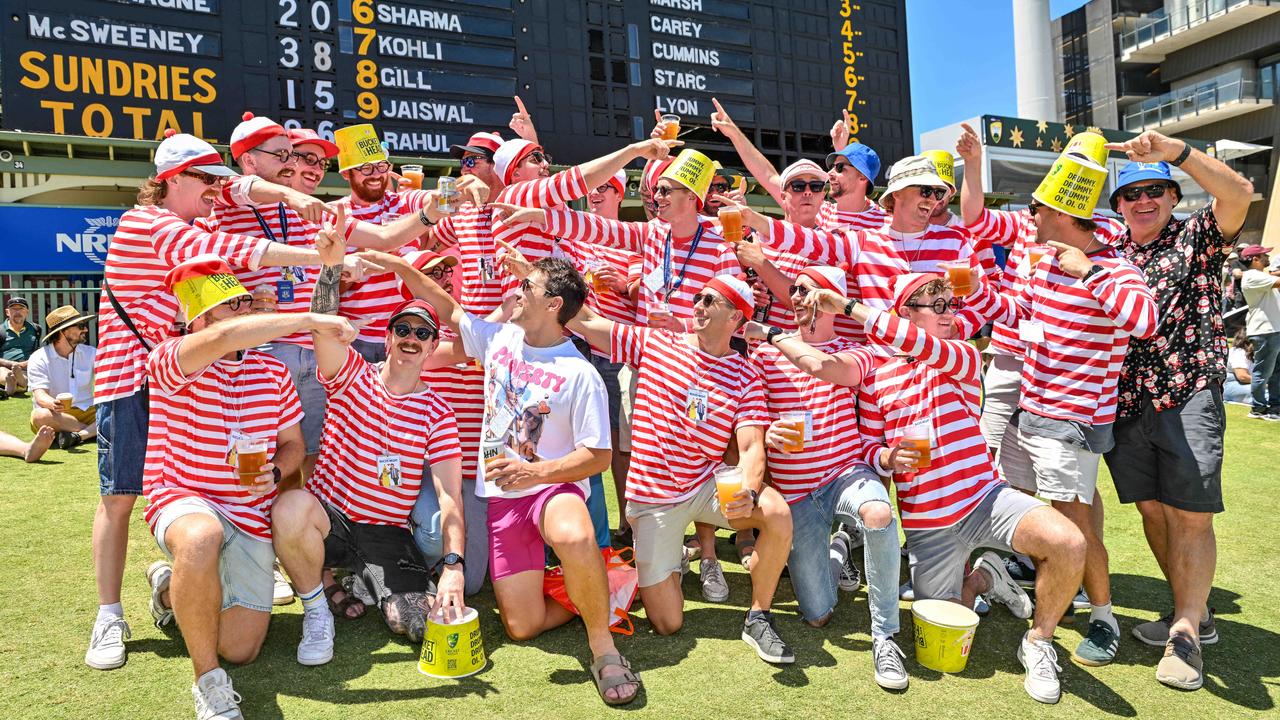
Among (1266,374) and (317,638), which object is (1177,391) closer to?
(317,638)

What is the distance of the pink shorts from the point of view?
3.98 meters

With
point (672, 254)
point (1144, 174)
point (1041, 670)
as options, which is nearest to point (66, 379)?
point (672, 254)

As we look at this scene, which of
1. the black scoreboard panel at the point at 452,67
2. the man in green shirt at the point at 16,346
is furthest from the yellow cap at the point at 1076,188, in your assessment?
the man in green shirt at the point at 16,346

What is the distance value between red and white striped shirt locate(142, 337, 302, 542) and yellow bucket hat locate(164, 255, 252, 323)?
6.7 inches

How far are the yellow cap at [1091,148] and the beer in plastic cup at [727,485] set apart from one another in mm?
2380

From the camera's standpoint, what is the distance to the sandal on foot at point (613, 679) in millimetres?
3346

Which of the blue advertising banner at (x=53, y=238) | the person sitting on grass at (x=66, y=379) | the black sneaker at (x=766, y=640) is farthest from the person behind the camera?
the blue advertising banner at (x=53, y=238)

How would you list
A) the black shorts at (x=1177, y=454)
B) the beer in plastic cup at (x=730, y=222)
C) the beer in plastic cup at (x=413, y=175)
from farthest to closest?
the beer in plastic cup at (x=413, y=175)
the beer in plastic cup at (x=730, y=222)
the black shorts at (x=1177, y=454)

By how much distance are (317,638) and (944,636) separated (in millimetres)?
2741

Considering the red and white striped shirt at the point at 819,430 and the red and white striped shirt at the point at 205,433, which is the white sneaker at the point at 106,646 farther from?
the red and white striped shirt at the point at 819,430

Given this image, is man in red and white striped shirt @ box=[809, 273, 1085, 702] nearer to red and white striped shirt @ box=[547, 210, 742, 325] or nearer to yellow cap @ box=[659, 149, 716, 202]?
red and white striped shirt @ box=[547, 210, 742, 325]

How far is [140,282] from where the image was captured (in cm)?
369

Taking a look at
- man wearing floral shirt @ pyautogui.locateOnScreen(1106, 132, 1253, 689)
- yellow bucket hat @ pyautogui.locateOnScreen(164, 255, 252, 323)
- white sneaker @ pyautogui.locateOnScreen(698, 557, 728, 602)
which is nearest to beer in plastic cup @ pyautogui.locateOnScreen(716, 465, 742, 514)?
white sneaker @ pyautogui.locateOnScreen(698, 557, 728, 602)

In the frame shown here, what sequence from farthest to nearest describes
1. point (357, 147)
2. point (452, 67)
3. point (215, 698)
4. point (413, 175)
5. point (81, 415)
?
1. point (452, 67)
2. point (81, 415)
3. point (413, 175)
4. point (357, 147)
5. point (215, 698)
